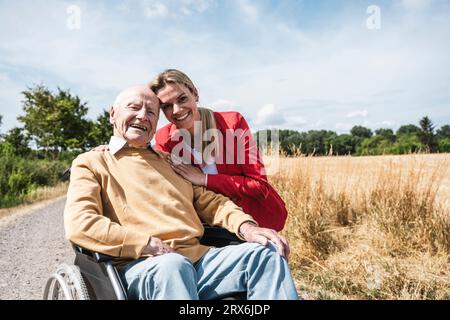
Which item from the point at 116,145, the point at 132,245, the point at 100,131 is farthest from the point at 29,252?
the point at 100,131

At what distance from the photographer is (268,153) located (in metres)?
6.08

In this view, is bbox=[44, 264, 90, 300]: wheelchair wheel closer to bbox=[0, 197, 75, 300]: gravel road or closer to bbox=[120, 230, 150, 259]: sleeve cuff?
bbox=[120, 230, 150, 259]: sleeve cuff

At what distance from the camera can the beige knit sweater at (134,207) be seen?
66.2 inches

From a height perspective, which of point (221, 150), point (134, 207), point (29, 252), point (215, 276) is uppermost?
point (221, 150)

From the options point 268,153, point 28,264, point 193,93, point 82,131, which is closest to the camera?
point 193,93

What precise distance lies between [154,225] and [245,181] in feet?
1.99

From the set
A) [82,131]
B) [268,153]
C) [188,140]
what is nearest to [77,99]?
[82,131]

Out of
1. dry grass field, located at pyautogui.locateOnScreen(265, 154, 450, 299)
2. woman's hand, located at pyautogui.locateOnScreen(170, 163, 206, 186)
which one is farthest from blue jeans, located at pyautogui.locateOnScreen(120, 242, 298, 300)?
dry grass field, located at pyautogui.locateOnScreen(265, 154, 450, 299)

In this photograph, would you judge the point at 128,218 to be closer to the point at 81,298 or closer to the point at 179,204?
the point at 179,204

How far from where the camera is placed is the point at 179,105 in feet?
7.35

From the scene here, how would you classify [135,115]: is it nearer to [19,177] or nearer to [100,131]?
[19,177]

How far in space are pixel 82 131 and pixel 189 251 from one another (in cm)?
→ 2071

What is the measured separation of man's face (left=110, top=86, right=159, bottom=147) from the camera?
79.6 inches

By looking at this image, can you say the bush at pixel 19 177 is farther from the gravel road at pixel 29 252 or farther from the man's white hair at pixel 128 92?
the man's white hair at pixel 128 92
